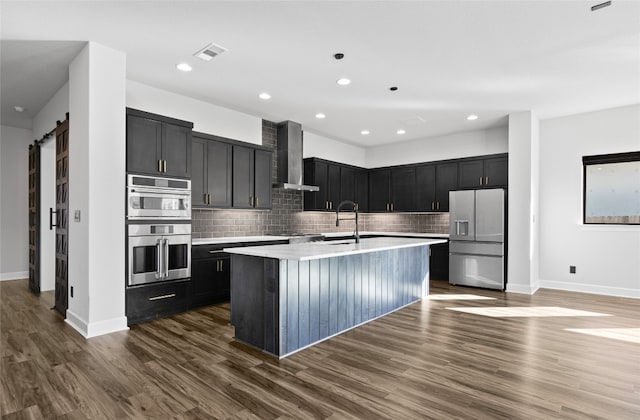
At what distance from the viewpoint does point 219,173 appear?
5.07m

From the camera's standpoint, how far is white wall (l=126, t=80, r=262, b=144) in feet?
14.6

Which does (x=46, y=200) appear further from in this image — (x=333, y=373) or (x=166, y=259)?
(x=333, y=373)

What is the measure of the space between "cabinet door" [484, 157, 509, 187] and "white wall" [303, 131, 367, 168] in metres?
2.91

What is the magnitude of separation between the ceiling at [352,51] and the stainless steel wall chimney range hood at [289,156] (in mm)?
735

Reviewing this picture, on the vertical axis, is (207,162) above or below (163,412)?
above

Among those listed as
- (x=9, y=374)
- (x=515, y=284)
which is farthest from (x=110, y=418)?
(x=515, y=284)

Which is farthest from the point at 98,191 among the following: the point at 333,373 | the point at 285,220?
the point at 285,220

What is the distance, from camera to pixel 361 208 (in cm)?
799

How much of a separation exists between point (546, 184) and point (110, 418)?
6.76m

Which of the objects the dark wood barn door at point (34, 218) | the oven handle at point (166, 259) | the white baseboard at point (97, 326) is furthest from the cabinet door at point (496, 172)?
the dark wood barn door at point (34, 218)

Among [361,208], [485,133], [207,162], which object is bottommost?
[361,208]

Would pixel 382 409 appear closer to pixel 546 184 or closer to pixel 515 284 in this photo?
pixel 515 284

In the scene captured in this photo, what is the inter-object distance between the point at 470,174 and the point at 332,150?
9.38 ft

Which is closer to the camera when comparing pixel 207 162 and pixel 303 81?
pixel 303 81
